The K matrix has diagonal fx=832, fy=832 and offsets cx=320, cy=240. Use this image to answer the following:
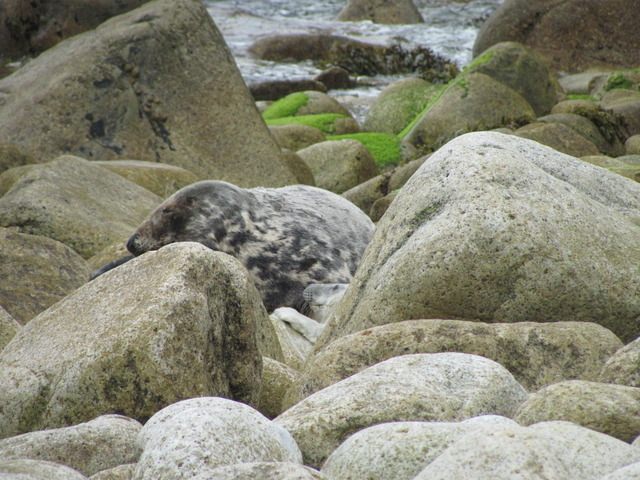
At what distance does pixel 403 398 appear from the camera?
292 centimetres

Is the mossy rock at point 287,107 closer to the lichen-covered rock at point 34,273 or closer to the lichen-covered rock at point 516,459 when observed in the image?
the lichen-covered rock at point 34,273

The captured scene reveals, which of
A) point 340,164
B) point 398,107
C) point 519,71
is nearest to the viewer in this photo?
point 340,164

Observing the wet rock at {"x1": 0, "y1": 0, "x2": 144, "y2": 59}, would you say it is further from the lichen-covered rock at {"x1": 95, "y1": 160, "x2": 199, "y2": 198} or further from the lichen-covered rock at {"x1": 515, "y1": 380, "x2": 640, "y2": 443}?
the lichen-covered rock at {"x1": 515, "y1": 380, "x2": 640, "y2": 443}

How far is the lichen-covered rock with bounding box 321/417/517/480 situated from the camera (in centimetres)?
242

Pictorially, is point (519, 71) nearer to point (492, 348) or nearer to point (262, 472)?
point (492, 348)

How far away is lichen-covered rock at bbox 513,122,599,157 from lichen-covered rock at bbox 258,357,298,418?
235 inches

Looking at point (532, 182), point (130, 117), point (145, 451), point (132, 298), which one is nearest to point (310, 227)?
point (532, 182)

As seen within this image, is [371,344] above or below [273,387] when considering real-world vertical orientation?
above

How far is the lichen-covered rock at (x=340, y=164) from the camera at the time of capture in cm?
1097

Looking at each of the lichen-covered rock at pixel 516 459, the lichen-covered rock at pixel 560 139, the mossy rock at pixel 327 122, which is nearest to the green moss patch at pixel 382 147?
the mossy rock at pixel 327 122

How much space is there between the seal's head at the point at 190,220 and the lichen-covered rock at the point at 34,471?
3.28 metres

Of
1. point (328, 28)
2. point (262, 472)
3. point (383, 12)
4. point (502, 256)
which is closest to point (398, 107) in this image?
point (328, 28)

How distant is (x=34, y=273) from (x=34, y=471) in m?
3.22

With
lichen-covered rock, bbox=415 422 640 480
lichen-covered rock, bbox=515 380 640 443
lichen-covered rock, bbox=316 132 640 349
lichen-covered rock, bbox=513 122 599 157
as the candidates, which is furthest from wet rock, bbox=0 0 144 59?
lichen-covered rock, bbox=415 422 640 480
